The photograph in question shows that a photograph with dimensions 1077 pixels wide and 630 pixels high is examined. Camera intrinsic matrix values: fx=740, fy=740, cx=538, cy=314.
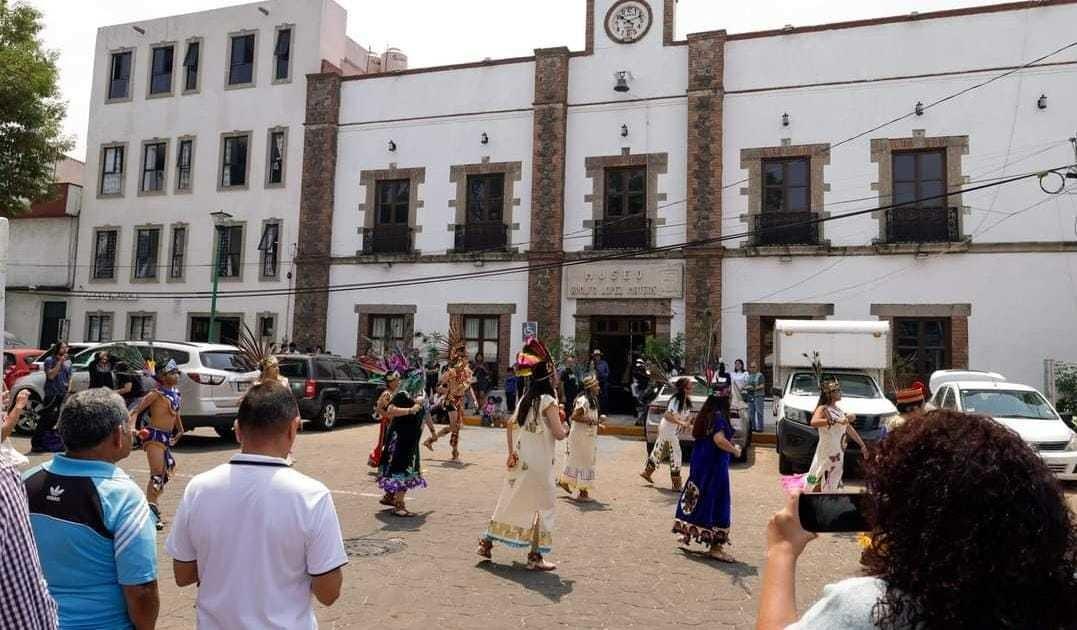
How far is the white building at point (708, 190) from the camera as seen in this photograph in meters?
17.9

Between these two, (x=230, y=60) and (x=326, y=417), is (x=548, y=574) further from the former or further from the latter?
(x=230, y=60)

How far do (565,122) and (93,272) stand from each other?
1803cm

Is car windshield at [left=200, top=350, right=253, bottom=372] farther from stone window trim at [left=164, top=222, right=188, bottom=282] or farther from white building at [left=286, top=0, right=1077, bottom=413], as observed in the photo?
stone window trim at [left=164, top=222, right=188, bottom=282]

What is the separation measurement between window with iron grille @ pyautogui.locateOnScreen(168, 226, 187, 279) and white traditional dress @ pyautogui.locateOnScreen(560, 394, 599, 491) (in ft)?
66.6

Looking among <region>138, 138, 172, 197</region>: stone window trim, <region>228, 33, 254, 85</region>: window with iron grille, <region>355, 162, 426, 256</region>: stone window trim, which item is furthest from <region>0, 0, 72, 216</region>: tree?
<region>355, 162, 426, 256</region>: stone window trim

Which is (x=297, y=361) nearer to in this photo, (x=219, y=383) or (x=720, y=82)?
(x=219, y=383)

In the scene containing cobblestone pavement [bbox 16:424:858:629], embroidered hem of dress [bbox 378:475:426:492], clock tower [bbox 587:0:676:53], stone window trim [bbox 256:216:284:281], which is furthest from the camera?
stone window trim [bbox 256:216:284:281]

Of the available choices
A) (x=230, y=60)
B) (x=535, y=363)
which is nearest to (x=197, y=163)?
(x=230, y=60)

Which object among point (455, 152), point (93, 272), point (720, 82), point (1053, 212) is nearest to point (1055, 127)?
point (1053, 212)

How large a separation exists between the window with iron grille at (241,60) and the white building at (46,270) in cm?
757

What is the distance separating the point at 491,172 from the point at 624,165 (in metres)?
4.08

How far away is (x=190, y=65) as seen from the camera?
2662cm

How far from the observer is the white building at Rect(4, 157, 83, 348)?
27062mm

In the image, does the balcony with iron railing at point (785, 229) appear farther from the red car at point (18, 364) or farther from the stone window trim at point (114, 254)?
the stone window trim at point (114, 254)
